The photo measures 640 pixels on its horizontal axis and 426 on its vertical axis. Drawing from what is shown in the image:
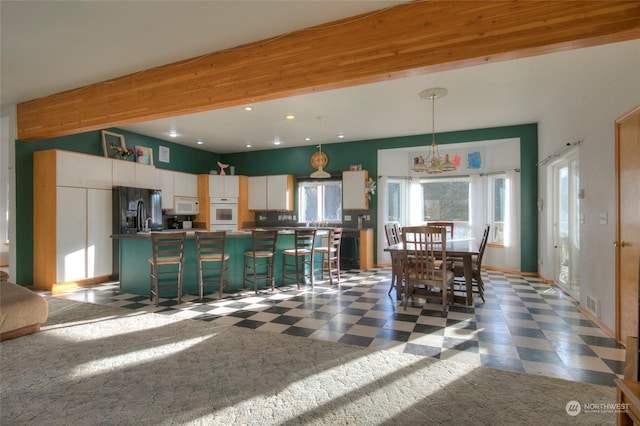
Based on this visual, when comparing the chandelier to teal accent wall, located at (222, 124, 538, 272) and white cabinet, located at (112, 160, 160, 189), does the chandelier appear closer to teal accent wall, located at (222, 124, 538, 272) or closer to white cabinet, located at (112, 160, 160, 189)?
teal accent wall, located at (222, 124, 538, 272)

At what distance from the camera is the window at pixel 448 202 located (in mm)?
7449

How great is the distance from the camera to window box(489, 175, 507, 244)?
6.82 meters

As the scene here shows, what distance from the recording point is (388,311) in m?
3.98

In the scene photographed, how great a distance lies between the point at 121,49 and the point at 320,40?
209 cm

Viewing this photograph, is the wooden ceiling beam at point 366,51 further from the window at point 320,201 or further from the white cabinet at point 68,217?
the window at point 320,201

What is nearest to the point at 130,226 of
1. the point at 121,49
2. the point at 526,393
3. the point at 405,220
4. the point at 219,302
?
the point at 219,302

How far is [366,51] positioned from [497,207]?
214 inches

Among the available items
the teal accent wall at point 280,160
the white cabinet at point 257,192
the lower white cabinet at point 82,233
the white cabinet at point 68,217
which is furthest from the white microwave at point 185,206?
the white cabinet at point 68,217

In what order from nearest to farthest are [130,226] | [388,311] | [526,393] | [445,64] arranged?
[526,393], [445,64], [388,311], [130,226]

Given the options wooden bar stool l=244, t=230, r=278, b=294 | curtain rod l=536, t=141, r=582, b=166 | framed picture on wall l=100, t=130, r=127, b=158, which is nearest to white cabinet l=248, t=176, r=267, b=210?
framed picture on wall l=100, t=130, r=127, b=158

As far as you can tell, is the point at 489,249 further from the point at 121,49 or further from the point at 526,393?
the point at 121,49

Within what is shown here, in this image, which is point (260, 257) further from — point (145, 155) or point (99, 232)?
point (145, 155)

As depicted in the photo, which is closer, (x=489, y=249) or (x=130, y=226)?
(x=130, y=226)

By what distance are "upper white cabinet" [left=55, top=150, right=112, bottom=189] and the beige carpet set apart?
10.2 feet
